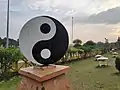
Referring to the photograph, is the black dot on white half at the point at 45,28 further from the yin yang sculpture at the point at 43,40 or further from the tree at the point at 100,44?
the tree at the point at 100,44

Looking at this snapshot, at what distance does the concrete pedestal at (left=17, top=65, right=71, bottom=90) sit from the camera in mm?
2467

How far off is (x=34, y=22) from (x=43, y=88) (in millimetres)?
718

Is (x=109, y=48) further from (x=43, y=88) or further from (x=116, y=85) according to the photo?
(x=43, y=88)

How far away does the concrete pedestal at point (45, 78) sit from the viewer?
2467 mm

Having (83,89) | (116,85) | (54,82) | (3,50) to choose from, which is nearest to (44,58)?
(54,82)

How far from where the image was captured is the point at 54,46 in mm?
2703

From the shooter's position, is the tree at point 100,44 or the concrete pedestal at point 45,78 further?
the tree at point 100,44

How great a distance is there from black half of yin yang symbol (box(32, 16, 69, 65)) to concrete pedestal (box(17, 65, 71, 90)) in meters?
0.10

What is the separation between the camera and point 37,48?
272 cm

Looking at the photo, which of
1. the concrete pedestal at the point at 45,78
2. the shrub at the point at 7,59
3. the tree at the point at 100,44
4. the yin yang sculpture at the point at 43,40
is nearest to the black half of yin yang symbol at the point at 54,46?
the yin yang sculpture at the point at 43,40

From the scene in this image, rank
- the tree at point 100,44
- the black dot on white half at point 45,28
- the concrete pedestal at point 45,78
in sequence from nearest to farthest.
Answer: the concrete pedestal at point 45,78, the black dot on white half at point 45,28, the tree at point 100,44

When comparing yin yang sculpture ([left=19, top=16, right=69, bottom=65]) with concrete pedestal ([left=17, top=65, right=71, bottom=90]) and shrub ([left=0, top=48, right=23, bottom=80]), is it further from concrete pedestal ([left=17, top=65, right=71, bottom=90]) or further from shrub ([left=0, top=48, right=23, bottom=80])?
shrub ([left=0, top=48, right=23, bottom=80])

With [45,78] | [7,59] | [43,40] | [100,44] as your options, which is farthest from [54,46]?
[100,44]

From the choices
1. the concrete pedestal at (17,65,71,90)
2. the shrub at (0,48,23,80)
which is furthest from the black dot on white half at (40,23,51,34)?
the shrub at (0,48,23,80)
